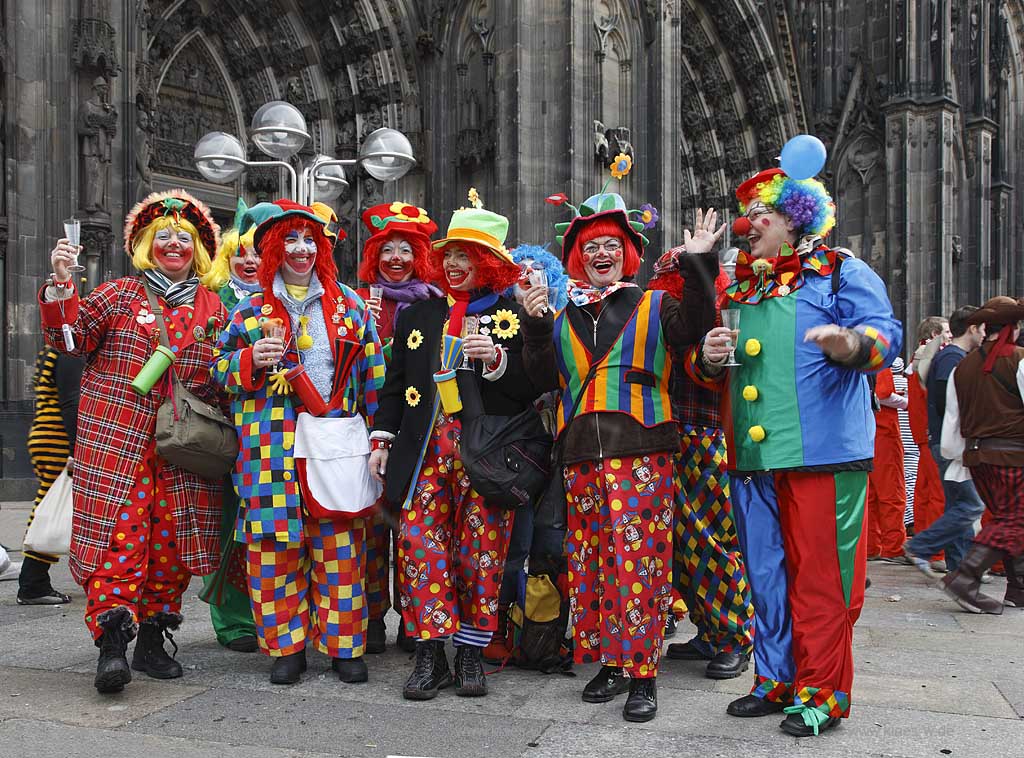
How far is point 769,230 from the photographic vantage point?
153 inches

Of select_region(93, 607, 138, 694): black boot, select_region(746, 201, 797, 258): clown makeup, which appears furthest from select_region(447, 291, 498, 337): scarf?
select_region(93, 607, 138, 694): black boot

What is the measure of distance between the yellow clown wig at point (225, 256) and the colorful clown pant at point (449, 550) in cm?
133

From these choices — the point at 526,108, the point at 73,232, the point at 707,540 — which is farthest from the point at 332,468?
the point at 526,108

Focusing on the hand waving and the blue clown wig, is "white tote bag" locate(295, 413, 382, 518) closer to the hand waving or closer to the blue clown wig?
the blue clown wig

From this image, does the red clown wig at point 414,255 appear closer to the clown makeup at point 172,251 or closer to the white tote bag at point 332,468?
the clown makeup at point 172,251

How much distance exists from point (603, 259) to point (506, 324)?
1.60ft

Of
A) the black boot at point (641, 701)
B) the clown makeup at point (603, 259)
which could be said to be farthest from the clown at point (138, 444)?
the black boot at point (641, 701)

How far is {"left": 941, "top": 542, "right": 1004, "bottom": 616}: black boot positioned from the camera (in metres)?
6.29

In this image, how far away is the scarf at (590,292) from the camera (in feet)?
13.6

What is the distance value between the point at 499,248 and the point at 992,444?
12.8 ft

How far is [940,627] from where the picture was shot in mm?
5891

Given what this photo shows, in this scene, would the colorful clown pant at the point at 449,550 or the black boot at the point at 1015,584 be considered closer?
the colorful clown pant at the point at 449,550

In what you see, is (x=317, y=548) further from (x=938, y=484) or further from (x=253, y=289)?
(x=938, y=484)

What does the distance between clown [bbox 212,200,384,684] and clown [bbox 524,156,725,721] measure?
87 centimetres
